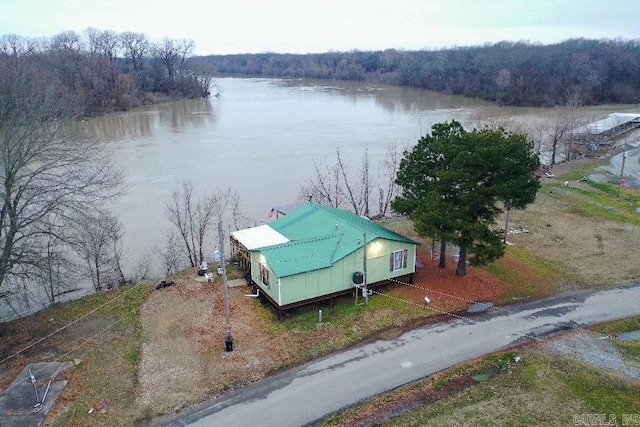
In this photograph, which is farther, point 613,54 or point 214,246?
point 613,54

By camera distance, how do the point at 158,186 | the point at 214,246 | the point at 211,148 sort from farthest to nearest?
the point at 211,148
the point at 158,186
the point at 214,246

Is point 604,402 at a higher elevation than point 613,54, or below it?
below

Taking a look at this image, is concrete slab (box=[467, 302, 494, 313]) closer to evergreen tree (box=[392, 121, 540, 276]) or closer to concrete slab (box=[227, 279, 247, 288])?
evergreen tree (box=[392, 121, 540, 276])

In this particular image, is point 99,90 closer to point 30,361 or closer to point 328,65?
point 30,361

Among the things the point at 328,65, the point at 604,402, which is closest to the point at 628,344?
the point at 604,402

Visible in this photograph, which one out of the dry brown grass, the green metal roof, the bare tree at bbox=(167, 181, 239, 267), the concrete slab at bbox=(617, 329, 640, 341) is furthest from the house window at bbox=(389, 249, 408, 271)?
the bare tree at bbox=(167, 181, 239, 267)

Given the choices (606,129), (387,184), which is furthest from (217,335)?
(606,129)

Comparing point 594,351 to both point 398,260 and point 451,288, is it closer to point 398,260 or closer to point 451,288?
point 451,288
